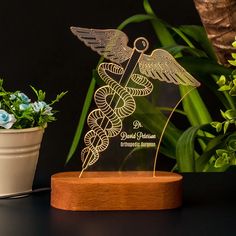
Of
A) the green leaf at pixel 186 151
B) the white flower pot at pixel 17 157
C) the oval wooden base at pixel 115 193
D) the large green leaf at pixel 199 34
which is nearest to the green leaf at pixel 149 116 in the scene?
the oval wooden base at pixel 115 193

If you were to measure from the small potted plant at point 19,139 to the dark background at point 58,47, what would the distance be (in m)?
0.49

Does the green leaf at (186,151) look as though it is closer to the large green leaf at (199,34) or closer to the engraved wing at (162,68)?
the large green leaf at (199,34)

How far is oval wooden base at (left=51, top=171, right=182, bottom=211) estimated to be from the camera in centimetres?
115

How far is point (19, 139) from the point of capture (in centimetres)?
120

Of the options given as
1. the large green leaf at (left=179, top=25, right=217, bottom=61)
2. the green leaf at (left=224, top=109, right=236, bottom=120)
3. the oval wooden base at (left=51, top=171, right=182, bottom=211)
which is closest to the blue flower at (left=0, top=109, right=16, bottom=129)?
the oval wooden base at (left=51, top=171, right=182, bottom=211)

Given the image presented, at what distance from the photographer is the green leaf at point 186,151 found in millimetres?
1779

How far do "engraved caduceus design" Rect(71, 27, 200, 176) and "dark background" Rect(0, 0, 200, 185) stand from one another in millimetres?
562

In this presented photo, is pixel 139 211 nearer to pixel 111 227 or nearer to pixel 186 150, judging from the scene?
pixel 111 227

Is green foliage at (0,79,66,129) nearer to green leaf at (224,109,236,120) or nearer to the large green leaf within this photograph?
green leaf at (224,109,236,120)

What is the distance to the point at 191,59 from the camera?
1.78 metres

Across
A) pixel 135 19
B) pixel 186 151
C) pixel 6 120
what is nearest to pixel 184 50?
pixel 135 19

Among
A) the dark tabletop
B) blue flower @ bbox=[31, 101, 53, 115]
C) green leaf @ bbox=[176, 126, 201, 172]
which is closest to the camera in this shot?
the dark tabletop

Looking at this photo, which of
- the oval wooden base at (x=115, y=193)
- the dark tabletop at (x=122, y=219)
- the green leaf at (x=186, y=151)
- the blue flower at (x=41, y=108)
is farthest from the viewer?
the green leaf at (x=186, y=151)

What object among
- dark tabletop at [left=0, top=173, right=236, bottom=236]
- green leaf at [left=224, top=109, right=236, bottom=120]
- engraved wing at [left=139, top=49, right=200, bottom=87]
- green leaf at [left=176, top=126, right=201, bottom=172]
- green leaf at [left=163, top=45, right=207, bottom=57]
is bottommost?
green leaf at [left=176, top=126, right=201, bottom=172]
